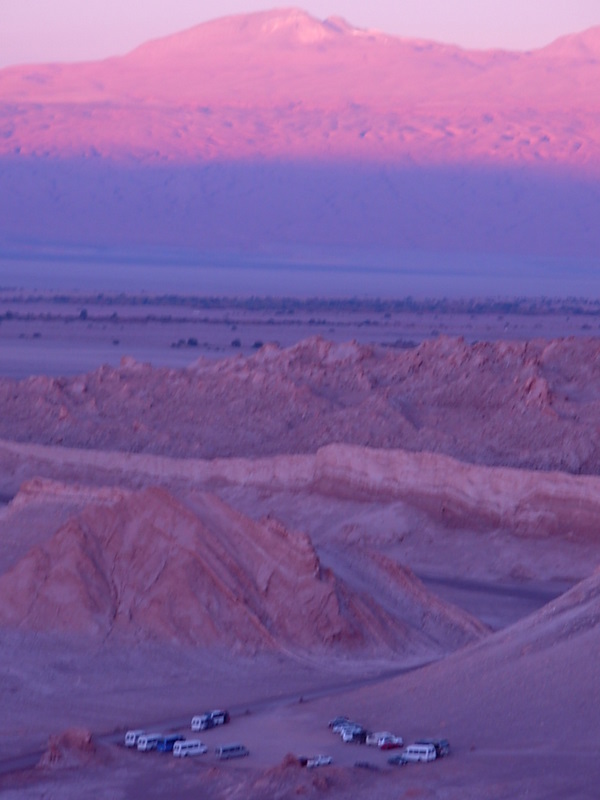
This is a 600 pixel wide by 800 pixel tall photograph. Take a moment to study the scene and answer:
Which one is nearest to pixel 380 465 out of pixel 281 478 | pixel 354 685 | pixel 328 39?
pixel 281 478

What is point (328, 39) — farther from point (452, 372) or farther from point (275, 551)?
point (275, 551)

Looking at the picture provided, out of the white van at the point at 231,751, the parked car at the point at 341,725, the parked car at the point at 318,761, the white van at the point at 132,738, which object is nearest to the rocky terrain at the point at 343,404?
the parked car at the point at 341,725

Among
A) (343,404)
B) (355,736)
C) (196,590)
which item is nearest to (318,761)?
(355,736)

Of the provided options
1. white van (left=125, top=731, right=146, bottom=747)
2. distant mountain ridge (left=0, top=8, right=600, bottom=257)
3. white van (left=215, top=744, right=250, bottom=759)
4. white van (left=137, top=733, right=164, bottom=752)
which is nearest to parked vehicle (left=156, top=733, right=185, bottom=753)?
white van (left=137, top=733, right=164, bottom=752)

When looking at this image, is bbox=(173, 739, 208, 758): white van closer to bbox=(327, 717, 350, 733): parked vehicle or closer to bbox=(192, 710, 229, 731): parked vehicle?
bbox=(192, 710, 229, 731): parked vehicle

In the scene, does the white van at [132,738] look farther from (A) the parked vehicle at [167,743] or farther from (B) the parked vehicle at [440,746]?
(B) the parked vehicle at [440,746]
